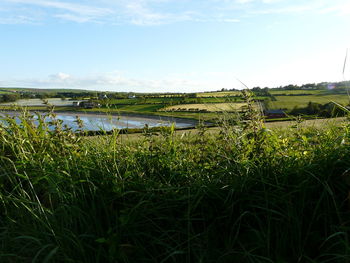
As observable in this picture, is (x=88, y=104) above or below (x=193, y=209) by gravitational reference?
above

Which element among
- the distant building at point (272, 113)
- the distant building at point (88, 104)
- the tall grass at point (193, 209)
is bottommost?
the tall grass at point (193, 209)

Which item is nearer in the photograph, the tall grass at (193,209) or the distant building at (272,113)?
the tall grass at (193,209)

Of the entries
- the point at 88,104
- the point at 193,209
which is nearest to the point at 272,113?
the point at 193,209

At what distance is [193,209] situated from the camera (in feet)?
8.01

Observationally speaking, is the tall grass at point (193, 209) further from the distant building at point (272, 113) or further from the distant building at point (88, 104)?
the distant building at point (88, 104)

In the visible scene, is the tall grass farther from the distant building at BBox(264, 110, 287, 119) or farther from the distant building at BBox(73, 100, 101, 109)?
the distant building at BBox(73, 100, 101, 109)

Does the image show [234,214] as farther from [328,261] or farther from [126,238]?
[126,238]

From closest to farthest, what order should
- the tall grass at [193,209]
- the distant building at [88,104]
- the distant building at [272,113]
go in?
1. the tall grass at [193,209]
2. the distant building at [272,113]
3. the distant building at [88,104]

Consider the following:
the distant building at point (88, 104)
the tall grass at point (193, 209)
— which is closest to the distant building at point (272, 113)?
the tall grass at point (193, 209)

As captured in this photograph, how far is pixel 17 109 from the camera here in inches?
169

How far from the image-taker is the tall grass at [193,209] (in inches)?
88.2

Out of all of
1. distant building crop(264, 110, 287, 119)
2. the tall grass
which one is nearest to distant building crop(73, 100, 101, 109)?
the tall grass

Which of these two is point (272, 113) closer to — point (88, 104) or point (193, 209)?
point (193, 209)

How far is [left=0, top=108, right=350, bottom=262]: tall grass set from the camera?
2240 millimetres
